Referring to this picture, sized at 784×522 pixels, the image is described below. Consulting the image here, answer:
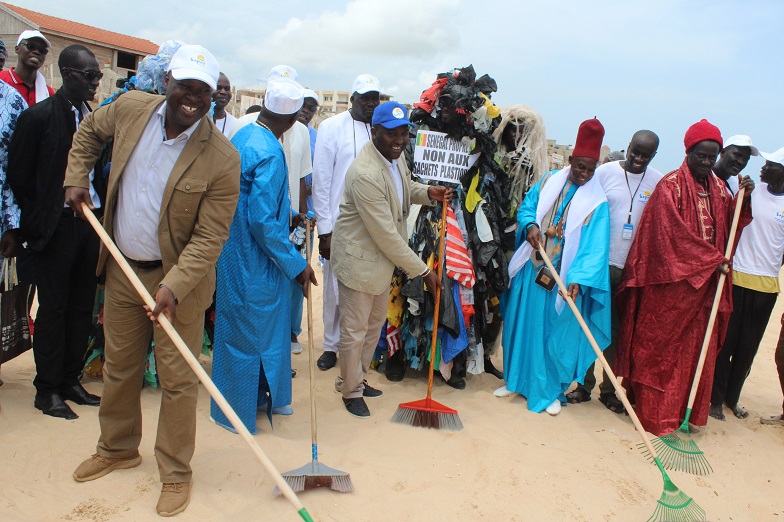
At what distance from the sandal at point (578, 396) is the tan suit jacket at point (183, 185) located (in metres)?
3.29

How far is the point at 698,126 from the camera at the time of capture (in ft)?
13.9

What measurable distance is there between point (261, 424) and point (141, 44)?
91.5 ft

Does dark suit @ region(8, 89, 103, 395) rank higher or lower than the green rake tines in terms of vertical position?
higher

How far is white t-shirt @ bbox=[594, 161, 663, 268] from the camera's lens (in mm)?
4629

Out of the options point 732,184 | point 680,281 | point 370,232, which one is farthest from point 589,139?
point 370,232

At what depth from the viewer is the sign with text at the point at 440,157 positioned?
4871mm

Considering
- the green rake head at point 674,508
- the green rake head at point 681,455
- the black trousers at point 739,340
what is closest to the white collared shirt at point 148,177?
the green rake head at point 674,508

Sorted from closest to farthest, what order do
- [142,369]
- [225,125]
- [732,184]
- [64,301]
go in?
1. [142,369]
2. [64,301]
3. [225,125]
4. [732,184]

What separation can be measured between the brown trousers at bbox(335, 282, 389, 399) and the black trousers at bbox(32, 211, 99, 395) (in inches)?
66.2

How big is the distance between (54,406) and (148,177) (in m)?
1.91

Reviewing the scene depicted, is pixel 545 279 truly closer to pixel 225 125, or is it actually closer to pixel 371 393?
pixel 371 393

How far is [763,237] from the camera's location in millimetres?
4688

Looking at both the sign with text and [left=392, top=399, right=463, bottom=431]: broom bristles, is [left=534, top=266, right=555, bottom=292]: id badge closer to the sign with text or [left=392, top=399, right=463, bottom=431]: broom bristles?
the sign with text

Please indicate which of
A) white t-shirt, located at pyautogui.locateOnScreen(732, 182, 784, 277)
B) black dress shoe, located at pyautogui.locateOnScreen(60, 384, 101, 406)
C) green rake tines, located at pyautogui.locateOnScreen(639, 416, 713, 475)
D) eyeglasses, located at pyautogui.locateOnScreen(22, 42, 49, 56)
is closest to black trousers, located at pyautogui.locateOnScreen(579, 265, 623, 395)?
green rake tines, located at pyautogui.locateOnScreen(639, 416, 713, 475)
